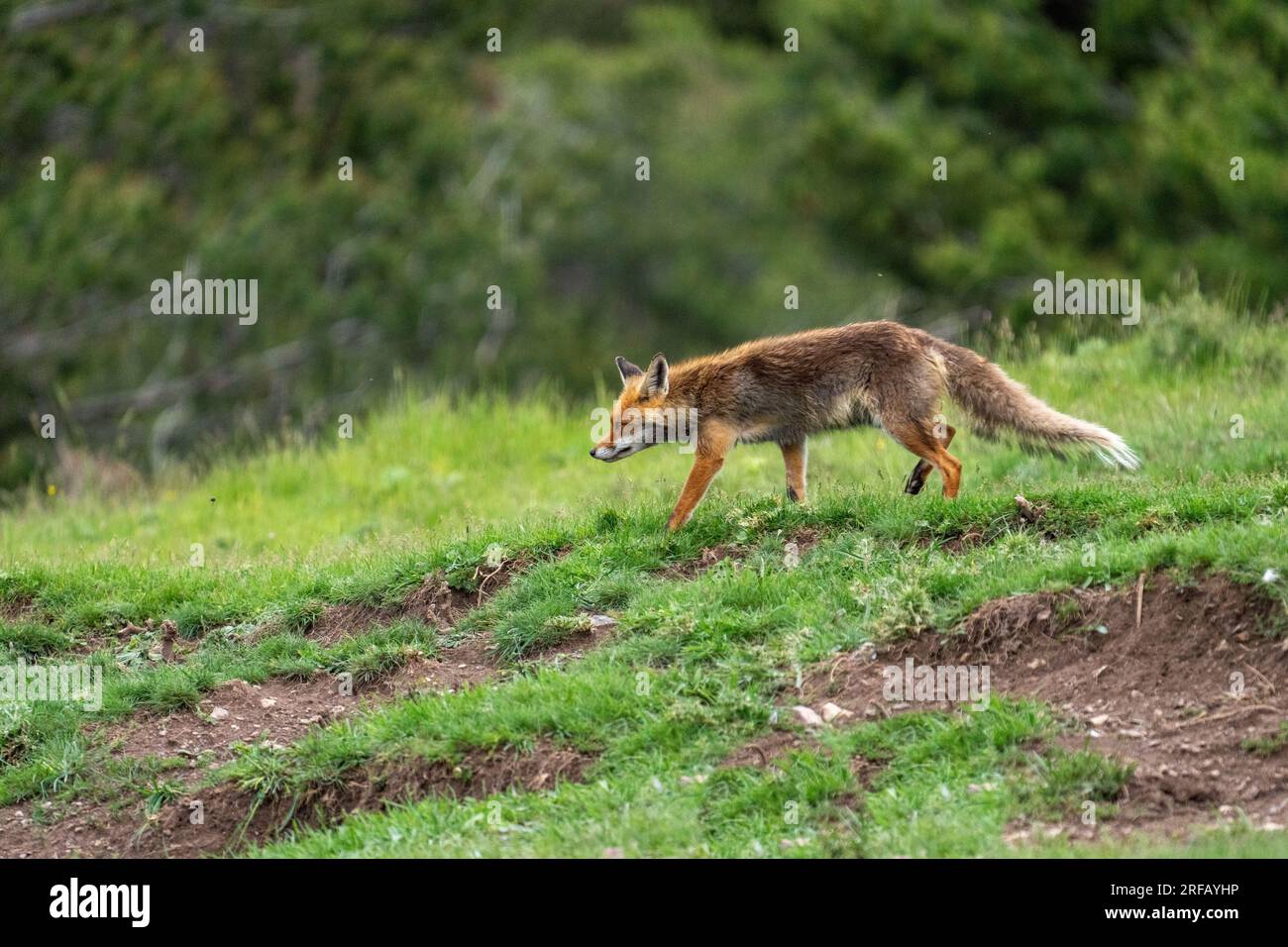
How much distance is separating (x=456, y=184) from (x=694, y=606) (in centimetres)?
2254

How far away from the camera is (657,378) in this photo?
30.0 ft

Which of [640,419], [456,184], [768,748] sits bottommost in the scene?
[768,748]

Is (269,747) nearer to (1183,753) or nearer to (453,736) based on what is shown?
(453,736)

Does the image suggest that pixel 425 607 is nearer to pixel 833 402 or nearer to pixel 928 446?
pixel 833 402

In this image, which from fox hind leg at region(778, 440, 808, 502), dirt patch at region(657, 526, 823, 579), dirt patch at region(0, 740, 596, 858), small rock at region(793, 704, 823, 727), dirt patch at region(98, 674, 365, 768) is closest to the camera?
small rock at region(793, 704, 823, 727)

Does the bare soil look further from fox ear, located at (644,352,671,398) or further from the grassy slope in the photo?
fox ear, located at (644,352,671,398)

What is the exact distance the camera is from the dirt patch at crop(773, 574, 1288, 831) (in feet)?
20.3

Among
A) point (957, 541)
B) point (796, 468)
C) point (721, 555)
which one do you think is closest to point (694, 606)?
point (721, 555)

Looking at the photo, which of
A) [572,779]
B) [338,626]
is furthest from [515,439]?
[572,779]

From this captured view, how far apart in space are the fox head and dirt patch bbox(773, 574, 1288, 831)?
7.77 ft

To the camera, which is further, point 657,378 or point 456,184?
point 456,184

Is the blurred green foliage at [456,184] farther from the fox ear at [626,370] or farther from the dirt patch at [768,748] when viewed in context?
the dirt patch at [768,748]

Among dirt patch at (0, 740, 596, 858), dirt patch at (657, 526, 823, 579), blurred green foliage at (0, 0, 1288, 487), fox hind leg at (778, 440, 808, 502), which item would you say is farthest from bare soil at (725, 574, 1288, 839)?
blurred green foliage at (0, 0, 1288, 487)
